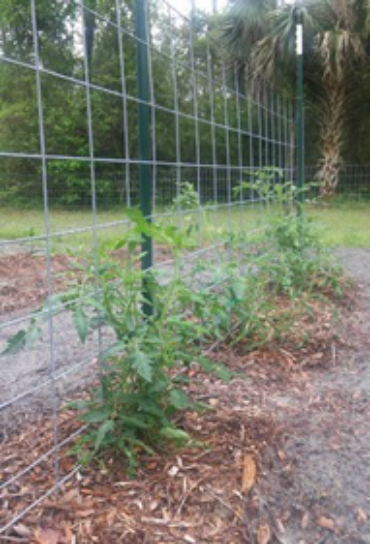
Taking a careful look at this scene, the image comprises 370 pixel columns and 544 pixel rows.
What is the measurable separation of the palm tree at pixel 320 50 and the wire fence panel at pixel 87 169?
1.01 metres

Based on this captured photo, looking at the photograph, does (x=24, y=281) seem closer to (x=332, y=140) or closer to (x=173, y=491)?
(x=173, y=491)

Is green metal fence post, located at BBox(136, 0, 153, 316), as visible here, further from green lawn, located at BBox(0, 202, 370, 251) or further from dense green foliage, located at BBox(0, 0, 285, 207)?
dense green foliage, located at BBox(0, 0, 285, 207)

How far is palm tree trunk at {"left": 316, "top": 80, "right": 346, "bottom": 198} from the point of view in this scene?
12750 millimetres

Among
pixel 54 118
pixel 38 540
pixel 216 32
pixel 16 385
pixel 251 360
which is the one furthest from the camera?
pixel 216 32

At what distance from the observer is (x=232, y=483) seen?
163 centimetres

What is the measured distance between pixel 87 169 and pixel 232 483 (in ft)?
27.1

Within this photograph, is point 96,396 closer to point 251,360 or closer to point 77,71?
point 251,360

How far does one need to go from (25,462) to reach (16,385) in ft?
2.15

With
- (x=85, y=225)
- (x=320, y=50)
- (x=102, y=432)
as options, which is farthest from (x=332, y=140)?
(x=102, y=432)

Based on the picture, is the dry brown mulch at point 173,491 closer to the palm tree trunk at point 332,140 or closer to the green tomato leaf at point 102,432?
the green tomato leaf at point 102,432

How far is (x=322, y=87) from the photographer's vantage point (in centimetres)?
1294

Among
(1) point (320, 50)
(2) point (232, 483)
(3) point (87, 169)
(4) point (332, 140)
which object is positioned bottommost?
(2) point (232, 483)

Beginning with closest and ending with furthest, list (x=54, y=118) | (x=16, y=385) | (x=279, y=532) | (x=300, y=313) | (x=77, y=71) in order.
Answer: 1. (x=279, y=532)
2. (x=16, y=385)
3. (x=300, y=313)
4. (x=54, y=118)
5. (x=77, y=71)

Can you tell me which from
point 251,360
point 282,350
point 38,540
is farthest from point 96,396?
point 282,350
